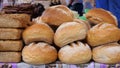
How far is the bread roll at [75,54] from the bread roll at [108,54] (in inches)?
1.6

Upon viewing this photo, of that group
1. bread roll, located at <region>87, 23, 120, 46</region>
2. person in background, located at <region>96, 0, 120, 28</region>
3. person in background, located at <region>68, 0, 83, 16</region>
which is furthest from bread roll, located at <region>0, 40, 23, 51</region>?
person in background, located at <region>68, 0, 83, 16</region>

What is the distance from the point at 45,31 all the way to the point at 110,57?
316 millimetres

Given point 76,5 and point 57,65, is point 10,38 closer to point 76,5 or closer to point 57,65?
point 57,65

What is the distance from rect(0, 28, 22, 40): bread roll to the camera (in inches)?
42.1

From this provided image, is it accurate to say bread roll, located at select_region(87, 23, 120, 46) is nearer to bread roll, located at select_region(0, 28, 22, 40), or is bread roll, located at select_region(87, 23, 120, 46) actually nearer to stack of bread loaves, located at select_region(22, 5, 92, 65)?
stack of bread loaves, located at select_region(22, 5, 92, 65)

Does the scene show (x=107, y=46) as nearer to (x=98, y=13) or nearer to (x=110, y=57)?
(x=110, y=57)

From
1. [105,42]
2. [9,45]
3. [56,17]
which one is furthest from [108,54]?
[9,45]

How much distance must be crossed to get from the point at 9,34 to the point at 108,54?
0.46 meters

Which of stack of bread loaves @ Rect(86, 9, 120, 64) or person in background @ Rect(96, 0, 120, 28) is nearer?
stack of bread loaves @ Rect(86, 9, 120, 64)

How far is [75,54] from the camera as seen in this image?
102 centimetres

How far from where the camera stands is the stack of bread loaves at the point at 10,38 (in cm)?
106

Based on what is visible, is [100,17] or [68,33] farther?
[100,17]

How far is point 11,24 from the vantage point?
109 centimetres

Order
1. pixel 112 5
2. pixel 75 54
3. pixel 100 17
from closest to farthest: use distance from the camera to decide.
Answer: pixel 75 54 < pixel 100 17 < pixel 112 5
